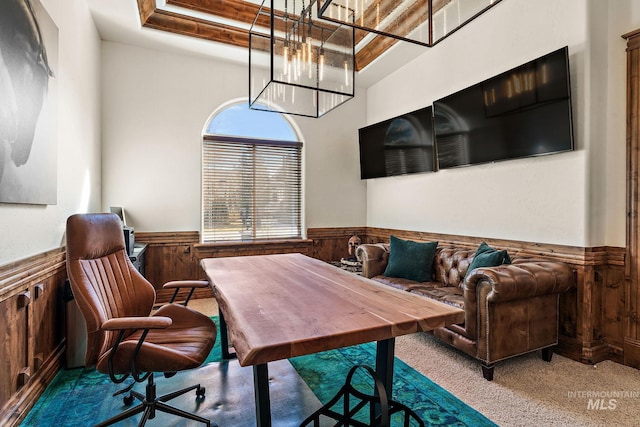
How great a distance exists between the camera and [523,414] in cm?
188

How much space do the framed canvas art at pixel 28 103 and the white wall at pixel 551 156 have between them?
3.62 metres

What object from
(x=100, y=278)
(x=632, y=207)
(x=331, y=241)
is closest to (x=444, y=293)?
(x=632, y=207)

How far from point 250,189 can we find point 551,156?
11.4ft

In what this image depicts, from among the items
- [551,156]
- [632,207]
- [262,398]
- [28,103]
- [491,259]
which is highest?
[28,103]

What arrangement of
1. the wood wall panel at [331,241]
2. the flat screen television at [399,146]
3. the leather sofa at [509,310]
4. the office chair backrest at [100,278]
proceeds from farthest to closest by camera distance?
the wood wall panel at [331,241], the flat screen television at [399,146], the leather sofa at [509,310], the office chair backrest at [100,278]

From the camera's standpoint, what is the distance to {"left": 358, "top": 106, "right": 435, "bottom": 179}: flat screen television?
3.96 meters

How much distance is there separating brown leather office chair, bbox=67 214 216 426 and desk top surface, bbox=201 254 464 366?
0.92ft

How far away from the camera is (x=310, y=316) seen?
1315mm

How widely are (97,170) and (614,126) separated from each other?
15.9 ft

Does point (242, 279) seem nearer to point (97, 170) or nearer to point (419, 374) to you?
point (419, 374)

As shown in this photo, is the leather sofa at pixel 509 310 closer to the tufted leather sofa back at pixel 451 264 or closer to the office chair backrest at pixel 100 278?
the tufted leather sofa back at pixel 451 264

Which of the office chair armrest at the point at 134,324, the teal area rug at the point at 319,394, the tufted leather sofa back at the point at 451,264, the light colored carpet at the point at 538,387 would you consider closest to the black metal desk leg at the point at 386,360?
the teal area rug at the point at 319,394

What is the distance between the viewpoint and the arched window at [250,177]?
173 inches

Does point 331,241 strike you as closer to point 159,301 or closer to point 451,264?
point 451,264
